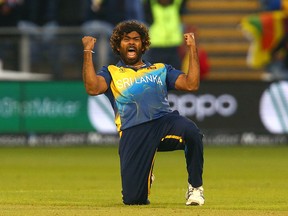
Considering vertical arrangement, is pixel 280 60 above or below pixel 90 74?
below

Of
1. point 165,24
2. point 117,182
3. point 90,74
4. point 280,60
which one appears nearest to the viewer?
point 90,74

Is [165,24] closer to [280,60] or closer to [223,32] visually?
[223,32]

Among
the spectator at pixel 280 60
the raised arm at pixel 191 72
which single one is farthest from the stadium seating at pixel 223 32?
the raised arm at pixel 191 72

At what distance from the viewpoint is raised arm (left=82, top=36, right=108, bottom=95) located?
10523 mm

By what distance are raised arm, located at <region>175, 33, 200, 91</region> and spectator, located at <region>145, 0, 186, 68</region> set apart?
1464 cm

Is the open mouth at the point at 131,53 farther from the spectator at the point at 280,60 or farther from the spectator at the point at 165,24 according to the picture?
the spectator at the point at 280,60

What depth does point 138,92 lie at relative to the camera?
1102 cm

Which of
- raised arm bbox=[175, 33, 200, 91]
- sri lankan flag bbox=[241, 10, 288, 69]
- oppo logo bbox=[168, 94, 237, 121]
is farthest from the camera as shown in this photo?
sri lankan flag bbox=[241, 10, 288, 69]

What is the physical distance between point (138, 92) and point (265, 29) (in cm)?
1650

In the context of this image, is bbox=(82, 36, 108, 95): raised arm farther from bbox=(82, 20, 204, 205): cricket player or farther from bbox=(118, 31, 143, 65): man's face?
bbox=(118, 31, 143, 65): man's face

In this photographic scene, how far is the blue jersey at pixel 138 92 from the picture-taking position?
1102cm

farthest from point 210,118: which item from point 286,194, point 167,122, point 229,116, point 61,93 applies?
point 167,122

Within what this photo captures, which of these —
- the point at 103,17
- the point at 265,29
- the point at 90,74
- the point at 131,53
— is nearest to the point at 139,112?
the point at 131,53

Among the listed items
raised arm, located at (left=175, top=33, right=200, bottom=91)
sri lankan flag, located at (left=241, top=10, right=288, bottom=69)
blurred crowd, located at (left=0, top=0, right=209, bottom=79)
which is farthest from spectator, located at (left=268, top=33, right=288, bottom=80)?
raised arm, located at (left=175, top=33, right=200, bottom=91)
